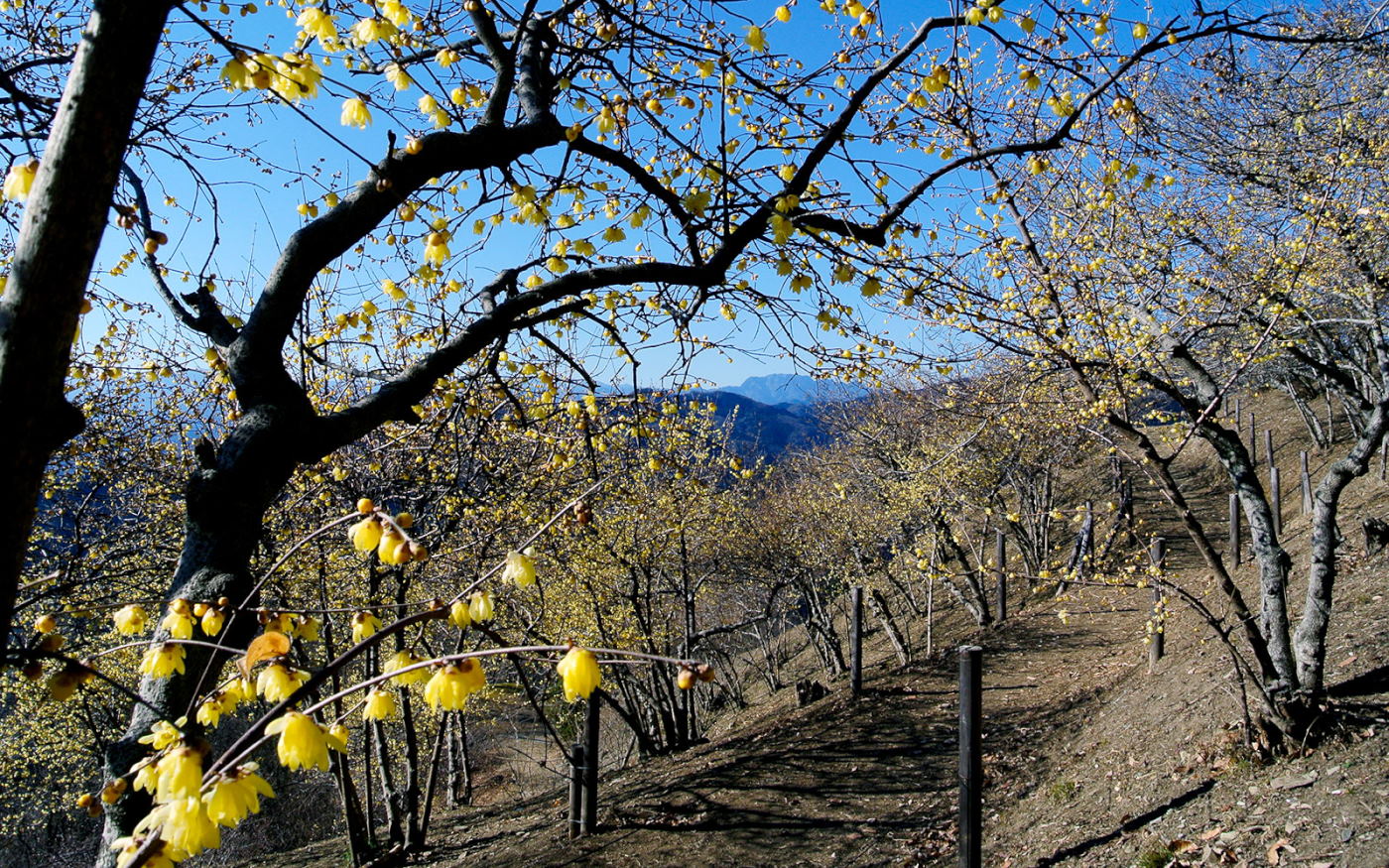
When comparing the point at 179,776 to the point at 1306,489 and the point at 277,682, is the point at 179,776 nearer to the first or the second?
the point at 277,682

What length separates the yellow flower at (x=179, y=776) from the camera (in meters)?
1.11

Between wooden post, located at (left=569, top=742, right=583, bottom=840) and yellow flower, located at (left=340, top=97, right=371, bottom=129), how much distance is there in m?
5.32

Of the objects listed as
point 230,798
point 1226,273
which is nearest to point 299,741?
point 230,798

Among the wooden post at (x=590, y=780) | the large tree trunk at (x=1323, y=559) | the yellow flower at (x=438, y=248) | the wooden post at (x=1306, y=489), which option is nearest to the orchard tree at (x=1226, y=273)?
the large tree trunk at (x=1323, y=559)

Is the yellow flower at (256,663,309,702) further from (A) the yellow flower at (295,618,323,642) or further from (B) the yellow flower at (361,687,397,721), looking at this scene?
(A) the yellow flower at (295,618,323,642)

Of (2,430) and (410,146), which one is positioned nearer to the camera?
(2,430)

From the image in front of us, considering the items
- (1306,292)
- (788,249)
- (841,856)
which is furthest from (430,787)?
(1306,292)

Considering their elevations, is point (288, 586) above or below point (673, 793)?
above

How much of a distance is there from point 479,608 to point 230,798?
0.45 m

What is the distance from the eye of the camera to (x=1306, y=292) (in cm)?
773

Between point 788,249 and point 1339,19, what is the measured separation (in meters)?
8.57

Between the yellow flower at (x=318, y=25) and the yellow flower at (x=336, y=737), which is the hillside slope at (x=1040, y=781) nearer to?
the yellow flower at (x=336, y=737)

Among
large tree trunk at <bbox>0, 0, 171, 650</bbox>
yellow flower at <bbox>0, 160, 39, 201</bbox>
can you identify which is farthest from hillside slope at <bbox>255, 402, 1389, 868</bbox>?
yellow flower at <bbox>0, 160, 39, 201</bbox>

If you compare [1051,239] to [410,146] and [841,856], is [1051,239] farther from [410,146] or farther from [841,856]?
[410,146]
